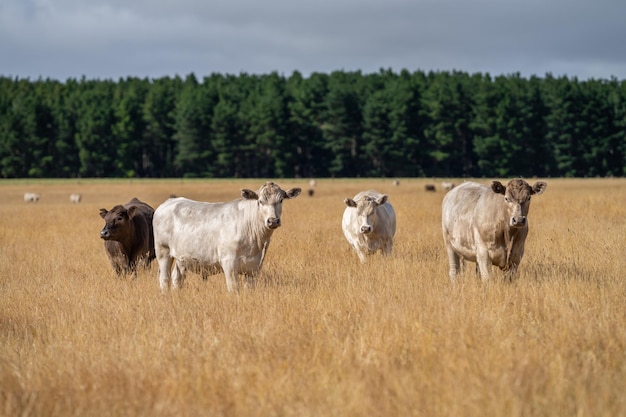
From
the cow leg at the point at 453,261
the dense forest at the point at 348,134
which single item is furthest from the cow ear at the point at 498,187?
the dense forest at the point at 348,134

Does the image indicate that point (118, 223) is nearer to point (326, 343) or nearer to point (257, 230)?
point (257, 230)

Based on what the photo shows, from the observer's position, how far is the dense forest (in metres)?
93.1

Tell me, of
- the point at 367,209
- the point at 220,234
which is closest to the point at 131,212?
the point at 220,234

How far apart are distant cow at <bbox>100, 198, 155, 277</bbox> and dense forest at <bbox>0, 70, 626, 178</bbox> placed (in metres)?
79.3

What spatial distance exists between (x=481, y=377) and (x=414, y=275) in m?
5.44

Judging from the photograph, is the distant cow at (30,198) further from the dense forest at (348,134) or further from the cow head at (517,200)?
the cow head at (517,200)

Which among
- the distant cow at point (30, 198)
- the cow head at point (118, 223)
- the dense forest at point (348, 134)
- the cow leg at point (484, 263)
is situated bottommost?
the distant cow at point (30, 198)

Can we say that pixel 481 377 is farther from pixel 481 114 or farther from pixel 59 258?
pixel 481 114

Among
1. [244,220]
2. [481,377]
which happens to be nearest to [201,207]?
[244,220]

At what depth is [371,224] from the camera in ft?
47.2

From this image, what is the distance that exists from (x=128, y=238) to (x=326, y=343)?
7.00 meters

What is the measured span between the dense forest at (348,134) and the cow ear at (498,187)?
3236 inches

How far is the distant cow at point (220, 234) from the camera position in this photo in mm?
10438

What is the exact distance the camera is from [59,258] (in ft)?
51.5
